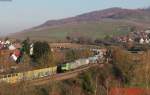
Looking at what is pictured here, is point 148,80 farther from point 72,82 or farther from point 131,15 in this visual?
point 131,15

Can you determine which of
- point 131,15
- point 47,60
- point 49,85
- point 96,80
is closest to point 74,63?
point 47,60

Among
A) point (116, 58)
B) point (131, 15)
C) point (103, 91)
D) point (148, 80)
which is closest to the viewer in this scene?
point (103, 91)

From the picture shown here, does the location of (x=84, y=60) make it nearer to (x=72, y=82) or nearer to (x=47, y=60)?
(x=47, y=60)

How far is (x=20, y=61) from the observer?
2459 cm

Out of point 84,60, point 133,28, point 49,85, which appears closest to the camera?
point 49,85

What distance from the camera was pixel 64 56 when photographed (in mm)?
26703

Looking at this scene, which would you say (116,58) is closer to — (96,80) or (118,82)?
(118,82)

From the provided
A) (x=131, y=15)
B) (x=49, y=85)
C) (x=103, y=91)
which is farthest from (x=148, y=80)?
(x=131, y=15)

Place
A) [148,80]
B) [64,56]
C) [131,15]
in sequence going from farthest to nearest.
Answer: [131,15] < [64,56] < [148,80]

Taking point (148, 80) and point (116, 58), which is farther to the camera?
point (116, 58)

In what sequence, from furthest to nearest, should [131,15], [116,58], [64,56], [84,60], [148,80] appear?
1. [131,15]
2. [64,56]
3. [84,60]
4. [116,58]
5. [148,80]

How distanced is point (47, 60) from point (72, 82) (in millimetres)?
5674

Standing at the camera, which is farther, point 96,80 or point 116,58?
point 116,58

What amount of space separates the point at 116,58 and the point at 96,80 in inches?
193
